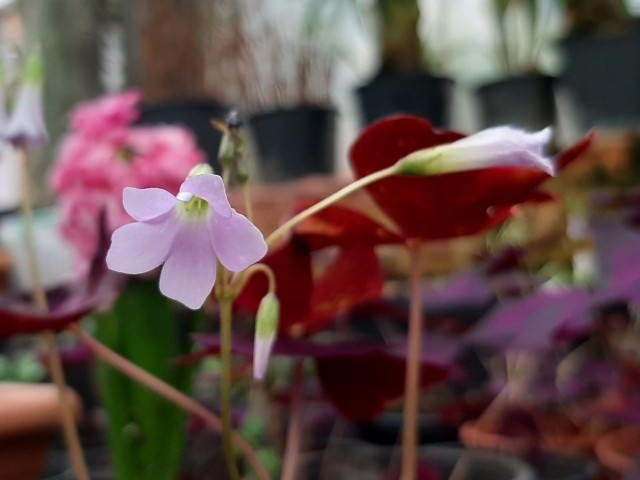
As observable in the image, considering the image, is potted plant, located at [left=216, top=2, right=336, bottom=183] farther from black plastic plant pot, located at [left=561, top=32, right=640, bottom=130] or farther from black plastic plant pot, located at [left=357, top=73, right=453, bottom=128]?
black plastic plant pot, located at [left=561, top=32, right=640, bottom=130]

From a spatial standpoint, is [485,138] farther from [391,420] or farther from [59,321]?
[391,420]

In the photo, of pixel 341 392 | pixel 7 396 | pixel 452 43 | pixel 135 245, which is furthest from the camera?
pixel 452 43

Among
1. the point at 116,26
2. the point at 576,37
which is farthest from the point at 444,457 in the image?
the point at 116,26

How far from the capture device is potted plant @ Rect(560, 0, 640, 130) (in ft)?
4.40

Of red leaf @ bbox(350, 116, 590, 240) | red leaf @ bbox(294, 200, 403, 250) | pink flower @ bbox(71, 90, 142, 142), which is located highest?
pink flower @ bbox(71, 90, 142, 142)

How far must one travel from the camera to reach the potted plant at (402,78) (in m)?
1.45

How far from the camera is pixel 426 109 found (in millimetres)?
1485

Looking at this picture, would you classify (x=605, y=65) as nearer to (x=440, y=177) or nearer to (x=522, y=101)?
(x=522, y=101)

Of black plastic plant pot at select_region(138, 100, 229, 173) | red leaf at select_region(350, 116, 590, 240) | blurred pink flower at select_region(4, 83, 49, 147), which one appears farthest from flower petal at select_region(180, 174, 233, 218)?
black plastic plant pot at select_region(138, 100, 229, 173)

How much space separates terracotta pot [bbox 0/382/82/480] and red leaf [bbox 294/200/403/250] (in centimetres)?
29

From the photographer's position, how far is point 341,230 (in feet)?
1.01

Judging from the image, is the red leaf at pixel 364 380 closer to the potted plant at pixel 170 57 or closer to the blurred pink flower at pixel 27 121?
the blurred pink flower at pixel 27 121

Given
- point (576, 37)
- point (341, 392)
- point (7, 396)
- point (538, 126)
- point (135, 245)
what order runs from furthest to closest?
1. point (538, 126)
2. point (576, 37)
3. point (7, 396)
4. point (341, 392)
5. point (135, 245)

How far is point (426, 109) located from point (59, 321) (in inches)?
49.9
